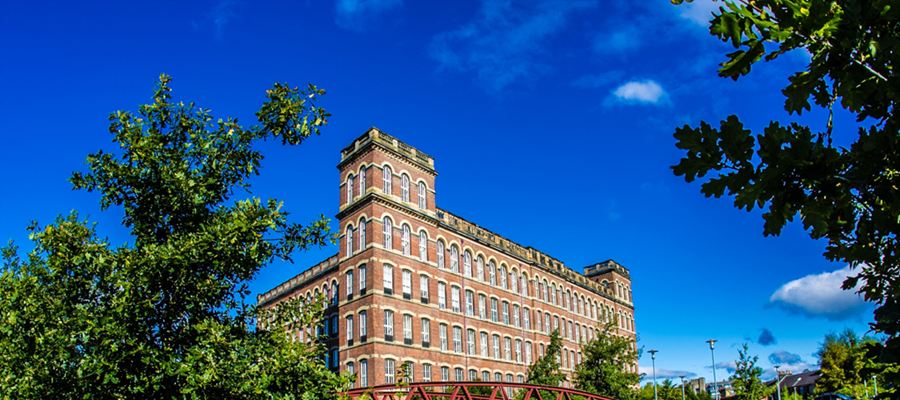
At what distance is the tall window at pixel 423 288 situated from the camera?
143ft

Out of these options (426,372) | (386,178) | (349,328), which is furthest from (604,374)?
(386,178)

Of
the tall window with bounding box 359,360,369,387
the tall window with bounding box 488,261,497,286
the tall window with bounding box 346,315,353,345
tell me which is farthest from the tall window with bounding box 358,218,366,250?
the tall window with bounding box 488,261,497,286

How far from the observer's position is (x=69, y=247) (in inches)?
480

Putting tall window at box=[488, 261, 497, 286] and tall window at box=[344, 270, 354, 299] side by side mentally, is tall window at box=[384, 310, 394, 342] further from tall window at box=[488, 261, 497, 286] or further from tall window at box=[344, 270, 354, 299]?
tall window at box=[488, 261, 497, 286]

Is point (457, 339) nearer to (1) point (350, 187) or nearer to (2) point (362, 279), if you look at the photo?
(2) point (362, 279)

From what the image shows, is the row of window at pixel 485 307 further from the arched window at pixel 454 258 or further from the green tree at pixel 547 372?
the green tree at pixel 547 372

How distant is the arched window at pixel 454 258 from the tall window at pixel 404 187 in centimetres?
587

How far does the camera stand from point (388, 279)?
4122 cm

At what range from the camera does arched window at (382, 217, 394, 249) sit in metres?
41.6

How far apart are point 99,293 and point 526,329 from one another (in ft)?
148

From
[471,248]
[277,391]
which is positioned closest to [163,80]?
[277,391]

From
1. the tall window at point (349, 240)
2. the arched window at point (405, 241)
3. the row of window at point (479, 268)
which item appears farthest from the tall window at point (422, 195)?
the tall window at point (349, 240)

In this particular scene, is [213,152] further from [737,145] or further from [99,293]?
[737,145]

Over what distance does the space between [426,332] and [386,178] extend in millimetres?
10516
